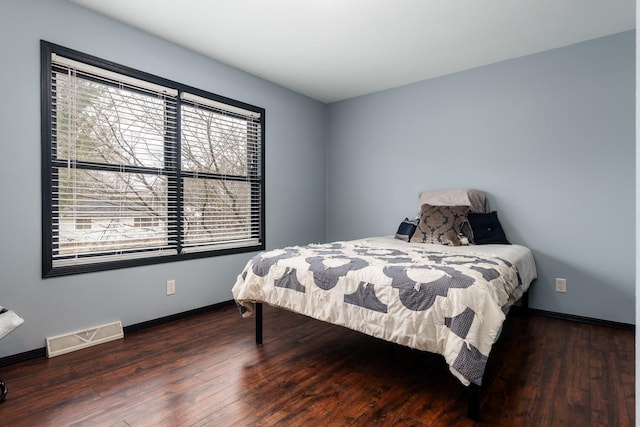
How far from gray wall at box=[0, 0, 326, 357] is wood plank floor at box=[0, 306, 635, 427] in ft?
0.96

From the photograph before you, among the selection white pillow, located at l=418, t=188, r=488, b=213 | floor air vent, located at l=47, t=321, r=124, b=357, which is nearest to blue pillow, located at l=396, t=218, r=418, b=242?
white pillow, located at l=418, t=188, r=488, b=213

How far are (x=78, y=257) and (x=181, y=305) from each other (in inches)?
36.7

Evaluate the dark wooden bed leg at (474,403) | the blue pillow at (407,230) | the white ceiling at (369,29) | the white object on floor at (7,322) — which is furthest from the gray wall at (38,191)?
the dark wooden bed leg at (474,403)

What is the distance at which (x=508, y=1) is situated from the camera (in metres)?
2.36

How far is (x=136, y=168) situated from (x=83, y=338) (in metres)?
1.32

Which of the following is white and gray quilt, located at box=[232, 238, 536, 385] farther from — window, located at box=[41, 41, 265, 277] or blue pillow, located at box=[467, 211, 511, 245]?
window, located at box=[41, 41, 265, 277]

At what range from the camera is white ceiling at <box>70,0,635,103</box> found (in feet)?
7.97

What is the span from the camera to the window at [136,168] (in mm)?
2367

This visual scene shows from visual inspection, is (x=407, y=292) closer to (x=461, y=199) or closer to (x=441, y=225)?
(x=441, y=225)

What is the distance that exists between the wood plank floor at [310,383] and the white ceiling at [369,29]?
2.43 m

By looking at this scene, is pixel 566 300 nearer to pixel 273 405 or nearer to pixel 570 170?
pixel 570 170

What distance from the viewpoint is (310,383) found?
6.28 feet

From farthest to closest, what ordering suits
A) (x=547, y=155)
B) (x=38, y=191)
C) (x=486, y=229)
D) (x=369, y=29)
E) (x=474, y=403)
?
(x=486, y=229), (x=547, y=155), (x=369, y=29), (x=38, y=191), (x=474, y=403)

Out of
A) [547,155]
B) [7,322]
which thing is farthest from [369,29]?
[7,322]
